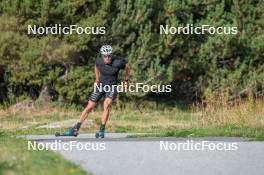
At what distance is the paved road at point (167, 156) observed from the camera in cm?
945

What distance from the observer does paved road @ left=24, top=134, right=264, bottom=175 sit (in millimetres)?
9453

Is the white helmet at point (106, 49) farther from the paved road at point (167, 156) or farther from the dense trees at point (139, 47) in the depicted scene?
the dense trees at point (139, 47)

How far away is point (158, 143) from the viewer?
13.7 metres

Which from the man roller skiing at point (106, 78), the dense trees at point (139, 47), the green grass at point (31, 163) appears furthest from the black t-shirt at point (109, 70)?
the dense trees at point (139, 47)

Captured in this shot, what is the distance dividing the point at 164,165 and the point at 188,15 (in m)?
24.4

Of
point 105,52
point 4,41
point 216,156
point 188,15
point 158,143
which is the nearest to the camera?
point 216,156

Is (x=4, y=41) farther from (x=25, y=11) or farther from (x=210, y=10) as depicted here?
(x=210, y=10)

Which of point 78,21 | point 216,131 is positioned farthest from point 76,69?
→ point 216,131

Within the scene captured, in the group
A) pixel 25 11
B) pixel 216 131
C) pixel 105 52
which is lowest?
pixel 216 131

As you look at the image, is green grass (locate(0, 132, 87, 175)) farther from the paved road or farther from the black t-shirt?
the black t-shirt

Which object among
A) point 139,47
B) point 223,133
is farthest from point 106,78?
point 139,47

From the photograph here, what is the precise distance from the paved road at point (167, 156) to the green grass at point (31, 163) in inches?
14.6

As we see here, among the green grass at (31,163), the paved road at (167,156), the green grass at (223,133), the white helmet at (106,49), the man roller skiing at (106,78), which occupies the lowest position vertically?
the green grass at (223,133)

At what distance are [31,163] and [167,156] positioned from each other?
2.49 m
